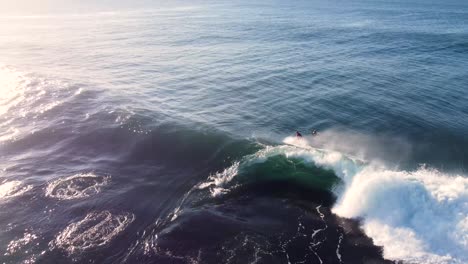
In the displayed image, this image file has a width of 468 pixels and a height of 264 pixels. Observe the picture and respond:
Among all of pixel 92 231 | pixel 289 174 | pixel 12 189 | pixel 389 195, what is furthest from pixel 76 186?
pixel 389 195

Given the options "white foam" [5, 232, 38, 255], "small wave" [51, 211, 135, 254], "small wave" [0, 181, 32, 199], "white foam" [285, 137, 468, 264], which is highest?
"small wave" [0, 181, 32, 199]

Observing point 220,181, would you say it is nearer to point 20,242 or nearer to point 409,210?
point 409,210

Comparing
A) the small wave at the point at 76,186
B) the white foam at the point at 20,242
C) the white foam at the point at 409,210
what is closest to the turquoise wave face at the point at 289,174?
the white foam at the point at 409,210

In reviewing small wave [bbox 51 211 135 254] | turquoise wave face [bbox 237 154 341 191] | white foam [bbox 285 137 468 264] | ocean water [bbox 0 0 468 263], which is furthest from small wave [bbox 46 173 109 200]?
white foam [bbox 285 137 468 264]

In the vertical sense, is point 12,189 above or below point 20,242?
above

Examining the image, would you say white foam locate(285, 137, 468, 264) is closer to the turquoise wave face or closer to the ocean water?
the ocean water

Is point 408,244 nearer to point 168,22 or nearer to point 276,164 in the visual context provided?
point 276,164

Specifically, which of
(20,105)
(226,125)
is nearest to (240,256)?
(226,125)
